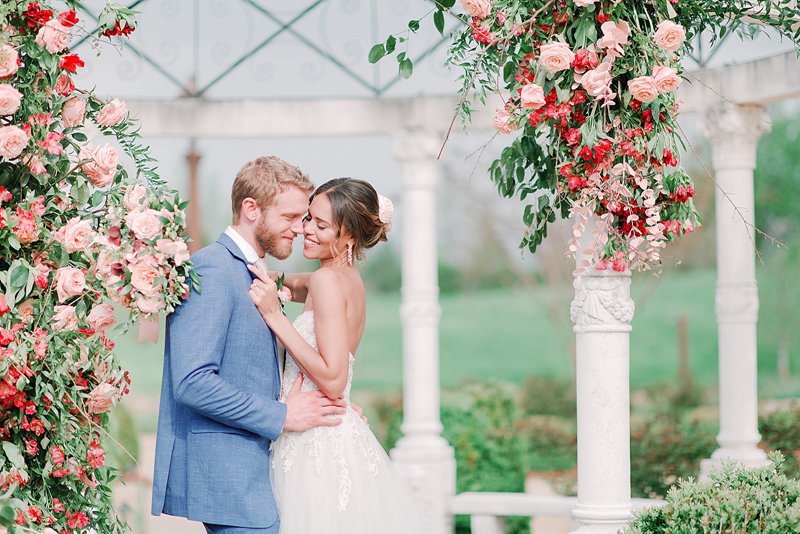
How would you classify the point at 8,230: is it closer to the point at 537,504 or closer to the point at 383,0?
the point at 537,504

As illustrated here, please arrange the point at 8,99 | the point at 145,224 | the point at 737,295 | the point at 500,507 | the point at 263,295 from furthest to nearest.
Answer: the point at 500,507 < the point at 737,295 < the point at 263,295 < the point at 145,224 < the point at 8,99

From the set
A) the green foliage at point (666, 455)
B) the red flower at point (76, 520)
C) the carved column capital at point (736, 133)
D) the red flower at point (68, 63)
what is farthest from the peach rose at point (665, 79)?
the green foliage at point (666, 455)

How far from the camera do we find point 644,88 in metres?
4.27

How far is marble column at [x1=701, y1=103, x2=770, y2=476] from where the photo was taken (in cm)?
833

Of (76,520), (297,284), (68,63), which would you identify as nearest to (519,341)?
(297,284)

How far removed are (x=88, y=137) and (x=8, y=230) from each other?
545 millimetres

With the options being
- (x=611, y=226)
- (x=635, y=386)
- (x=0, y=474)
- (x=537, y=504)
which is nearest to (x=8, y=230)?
(x=0, y=474)

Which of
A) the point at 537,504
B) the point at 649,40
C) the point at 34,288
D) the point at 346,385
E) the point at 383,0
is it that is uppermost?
the point at 383,0

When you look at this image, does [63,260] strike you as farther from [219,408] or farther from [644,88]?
[644,88]

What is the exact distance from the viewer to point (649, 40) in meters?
4.39

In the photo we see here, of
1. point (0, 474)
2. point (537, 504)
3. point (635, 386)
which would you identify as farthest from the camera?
point (635, 386)

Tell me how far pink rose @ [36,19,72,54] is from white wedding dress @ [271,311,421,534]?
5.08ft

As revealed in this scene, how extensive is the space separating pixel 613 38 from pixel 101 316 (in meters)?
2.39

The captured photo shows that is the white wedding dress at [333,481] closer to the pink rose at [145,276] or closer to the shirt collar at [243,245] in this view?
the shirt collar at [243,245]
